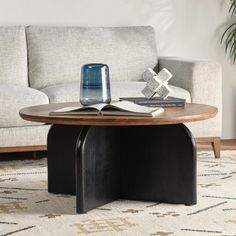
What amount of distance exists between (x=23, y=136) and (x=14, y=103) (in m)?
0.19

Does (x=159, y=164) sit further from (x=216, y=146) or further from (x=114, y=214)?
(x=216, y=146)

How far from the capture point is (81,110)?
2.93 meters

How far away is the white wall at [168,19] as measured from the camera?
4785 mm

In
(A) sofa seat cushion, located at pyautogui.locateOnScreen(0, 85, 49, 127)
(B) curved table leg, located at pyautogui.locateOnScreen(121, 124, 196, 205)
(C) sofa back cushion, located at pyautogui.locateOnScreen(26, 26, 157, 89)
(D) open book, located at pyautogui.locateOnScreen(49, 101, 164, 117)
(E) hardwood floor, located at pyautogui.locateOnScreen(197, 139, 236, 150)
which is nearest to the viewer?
(D) open book, located at pyautogui.locateOnScreen(49, 101, 164, 117)

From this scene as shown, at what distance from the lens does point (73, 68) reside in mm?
4523

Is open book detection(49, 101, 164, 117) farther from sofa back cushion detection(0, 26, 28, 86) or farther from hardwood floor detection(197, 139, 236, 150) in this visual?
hardwood floor detection(197, 139, 236, 150)

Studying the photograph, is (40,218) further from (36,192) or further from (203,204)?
(203,204)

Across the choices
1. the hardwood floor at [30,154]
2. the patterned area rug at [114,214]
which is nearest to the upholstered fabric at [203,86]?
the hardwood floor at [30,154]

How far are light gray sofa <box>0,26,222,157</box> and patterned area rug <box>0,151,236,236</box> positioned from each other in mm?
535

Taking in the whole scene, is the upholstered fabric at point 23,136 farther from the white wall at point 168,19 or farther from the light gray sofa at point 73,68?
the white wall at point 168,19

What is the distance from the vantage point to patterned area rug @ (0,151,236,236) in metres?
2.63

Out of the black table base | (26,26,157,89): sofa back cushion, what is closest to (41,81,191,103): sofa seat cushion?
(26,26,157,89): sofa back cushion

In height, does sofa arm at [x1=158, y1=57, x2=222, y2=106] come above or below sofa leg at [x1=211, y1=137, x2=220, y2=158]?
above

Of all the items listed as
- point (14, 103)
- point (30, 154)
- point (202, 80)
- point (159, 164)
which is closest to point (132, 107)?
point (159, 164)
